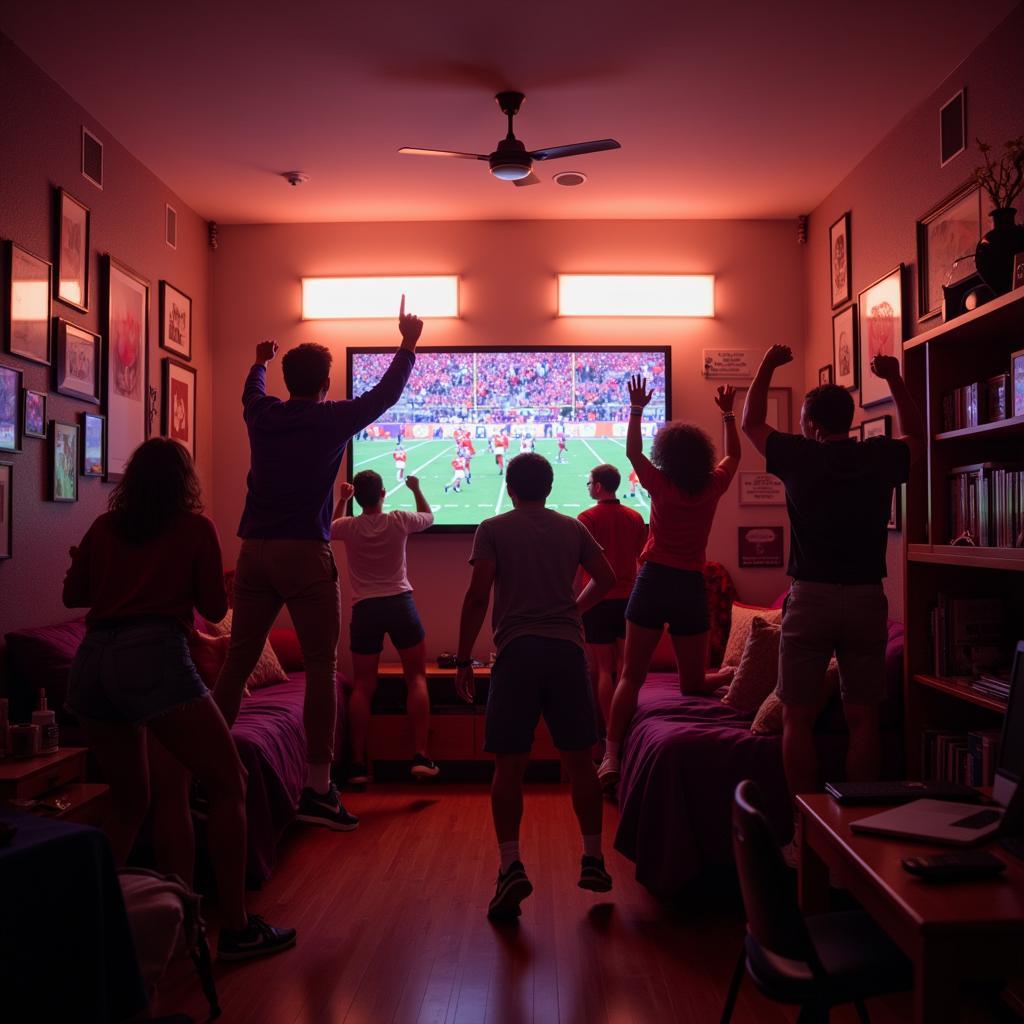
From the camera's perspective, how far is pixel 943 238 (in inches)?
151

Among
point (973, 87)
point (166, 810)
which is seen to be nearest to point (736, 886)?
point (166, 810)

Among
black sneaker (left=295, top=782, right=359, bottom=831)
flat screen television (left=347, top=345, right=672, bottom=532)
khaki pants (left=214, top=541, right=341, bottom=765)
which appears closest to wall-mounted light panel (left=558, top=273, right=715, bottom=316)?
flat screen television (left=347, top=345, right=672, bottom=532)

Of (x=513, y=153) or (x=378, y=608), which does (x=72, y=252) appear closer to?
(x=513, y=153)

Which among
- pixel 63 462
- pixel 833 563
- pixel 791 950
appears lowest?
pixel 791 950

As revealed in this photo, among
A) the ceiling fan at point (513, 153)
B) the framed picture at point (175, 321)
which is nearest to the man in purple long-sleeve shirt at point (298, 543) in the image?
the ceiling fan at point (513, 153)

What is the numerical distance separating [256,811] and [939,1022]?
253 centimetres

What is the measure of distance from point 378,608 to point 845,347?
2.86 m

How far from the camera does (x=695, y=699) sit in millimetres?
3971

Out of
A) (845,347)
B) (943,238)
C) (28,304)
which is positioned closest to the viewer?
(28,304)

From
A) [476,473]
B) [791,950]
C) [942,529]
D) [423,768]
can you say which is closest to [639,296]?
[476,473]

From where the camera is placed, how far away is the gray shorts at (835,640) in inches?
110

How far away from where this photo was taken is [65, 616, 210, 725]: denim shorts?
7.82ft

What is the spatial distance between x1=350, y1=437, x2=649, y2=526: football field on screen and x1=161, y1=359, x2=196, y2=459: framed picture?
0.96 m

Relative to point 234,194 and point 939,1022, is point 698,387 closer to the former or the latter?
point 234,194
